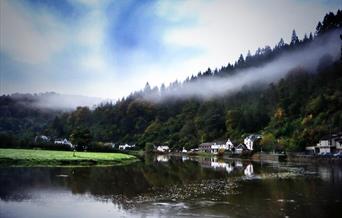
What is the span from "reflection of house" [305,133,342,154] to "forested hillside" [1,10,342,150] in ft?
5.99

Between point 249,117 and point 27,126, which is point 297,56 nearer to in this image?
point 249,117

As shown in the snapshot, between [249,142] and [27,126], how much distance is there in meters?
138

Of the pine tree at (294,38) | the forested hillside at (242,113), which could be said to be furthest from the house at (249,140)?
the pine tree at (294,38)

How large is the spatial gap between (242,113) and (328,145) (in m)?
43.8

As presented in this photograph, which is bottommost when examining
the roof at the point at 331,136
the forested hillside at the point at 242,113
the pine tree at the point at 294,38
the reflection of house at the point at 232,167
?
the reflection of house at the point at 232,167

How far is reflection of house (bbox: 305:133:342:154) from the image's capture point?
196ft

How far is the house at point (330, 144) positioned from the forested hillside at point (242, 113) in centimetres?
223

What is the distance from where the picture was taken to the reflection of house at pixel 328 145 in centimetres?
5984

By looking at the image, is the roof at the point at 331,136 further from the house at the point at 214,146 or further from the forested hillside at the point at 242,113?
the house at the point at 214,146

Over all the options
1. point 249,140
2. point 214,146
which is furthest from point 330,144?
point 214,146

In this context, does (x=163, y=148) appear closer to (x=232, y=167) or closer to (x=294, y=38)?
(x=294, y=38)

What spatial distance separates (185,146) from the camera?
364 ft

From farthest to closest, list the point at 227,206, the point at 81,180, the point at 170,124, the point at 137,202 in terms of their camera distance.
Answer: the point at 170,124, the point at 81,180, the point at 137,202, the point at 227,206

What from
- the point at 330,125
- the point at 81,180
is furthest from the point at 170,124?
the point at 81,180
